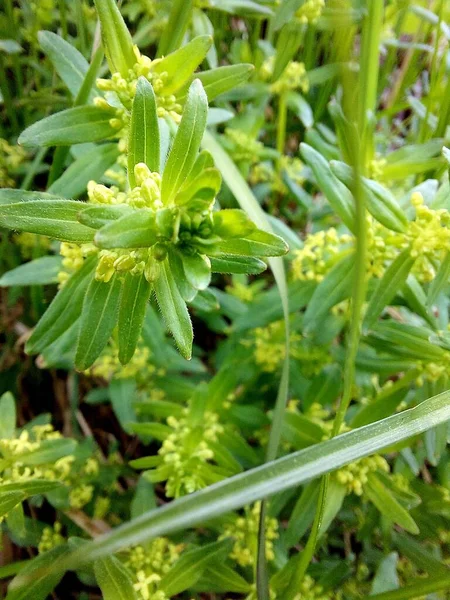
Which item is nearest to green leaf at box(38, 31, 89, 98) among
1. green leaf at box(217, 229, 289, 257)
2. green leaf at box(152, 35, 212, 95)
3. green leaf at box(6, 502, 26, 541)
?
green leaf at box(152, 35, 212, 95)

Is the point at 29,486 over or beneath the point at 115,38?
beneath

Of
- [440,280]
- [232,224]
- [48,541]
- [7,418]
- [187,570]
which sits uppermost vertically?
[232,224]

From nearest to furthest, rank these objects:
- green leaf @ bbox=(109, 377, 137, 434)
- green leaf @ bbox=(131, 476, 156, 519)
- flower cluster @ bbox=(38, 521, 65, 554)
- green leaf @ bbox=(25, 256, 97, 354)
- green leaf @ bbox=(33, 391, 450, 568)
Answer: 1. green leaf @ bbox=(33, 391, 450, 568)
2. green leaf @ bbox=(25, 256, 97, 354)
3. flower cluster @ bbox=(38, 521, 65, 554)
4. green leaf @ bbox=(131, 476, 156, 519)
5. green leaf @ bbox=(109, 377, 137, 434)

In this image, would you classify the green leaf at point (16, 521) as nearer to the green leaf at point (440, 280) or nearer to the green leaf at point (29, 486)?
the green leaf at point (29, 486)

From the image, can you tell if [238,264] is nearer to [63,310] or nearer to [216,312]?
[63,310]

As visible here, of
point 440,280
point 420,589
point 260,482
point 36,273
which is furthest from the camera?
point 36,273

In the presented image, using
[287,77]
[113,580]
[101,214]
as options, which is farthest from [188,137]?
[287,77]

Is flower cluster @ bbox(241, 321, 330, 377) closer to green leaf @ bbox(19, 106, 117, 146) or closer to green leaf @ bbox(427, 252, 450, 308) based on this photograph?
green leaf @ bbox(427, 252, 450, 308)

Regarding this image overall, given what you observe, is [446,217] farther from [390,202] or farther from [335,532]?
[335,532]
